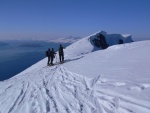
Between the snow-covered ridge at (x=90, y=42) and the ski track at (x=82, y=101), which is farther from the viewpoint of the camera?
the snow-covered ridge at (x=90, y=42)

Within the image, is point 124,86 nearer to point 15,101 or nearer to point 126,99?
point 126,99

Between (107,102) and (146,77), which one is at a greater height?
(146,77)

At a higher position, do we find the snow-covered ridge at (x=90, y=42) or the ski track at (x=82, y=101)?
the snow-covered ridge at (x=90, y=42)

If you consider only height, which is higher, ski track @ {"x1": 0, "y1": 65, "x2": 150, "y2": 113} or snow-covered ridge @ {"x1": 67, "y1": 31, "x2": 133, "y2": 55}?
snow-covered ridge @ {"x1": 67, "y1": 31, "x2": 133, "y2": 55}

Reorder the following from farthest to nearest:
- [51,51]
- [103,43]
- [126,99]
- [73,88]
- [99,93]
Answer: [103,43] < [51,51] < [73,88] < [99,93] < [126,99]

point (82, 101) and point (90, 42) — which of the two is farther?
point (90, 42)

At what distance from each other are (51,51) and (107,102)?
713 inches

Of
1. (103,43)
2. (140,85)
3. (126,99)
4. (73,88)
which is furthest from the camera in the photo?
(103,43)

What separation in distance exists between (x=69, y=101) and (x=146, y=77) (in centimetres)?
347

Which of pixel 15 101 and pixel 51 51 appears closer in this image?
pixel 15 101

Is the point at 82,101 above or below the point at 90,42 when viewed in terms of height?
below

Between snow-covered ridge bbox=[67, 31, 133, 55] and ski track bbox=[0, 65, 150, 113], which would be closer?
ski track bbox=[0, 65, 150, 113]

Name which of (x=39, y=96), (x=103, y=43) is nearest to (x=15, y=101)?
(x=39, y=96)

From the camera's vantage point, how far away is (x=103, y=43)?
6631 cm
